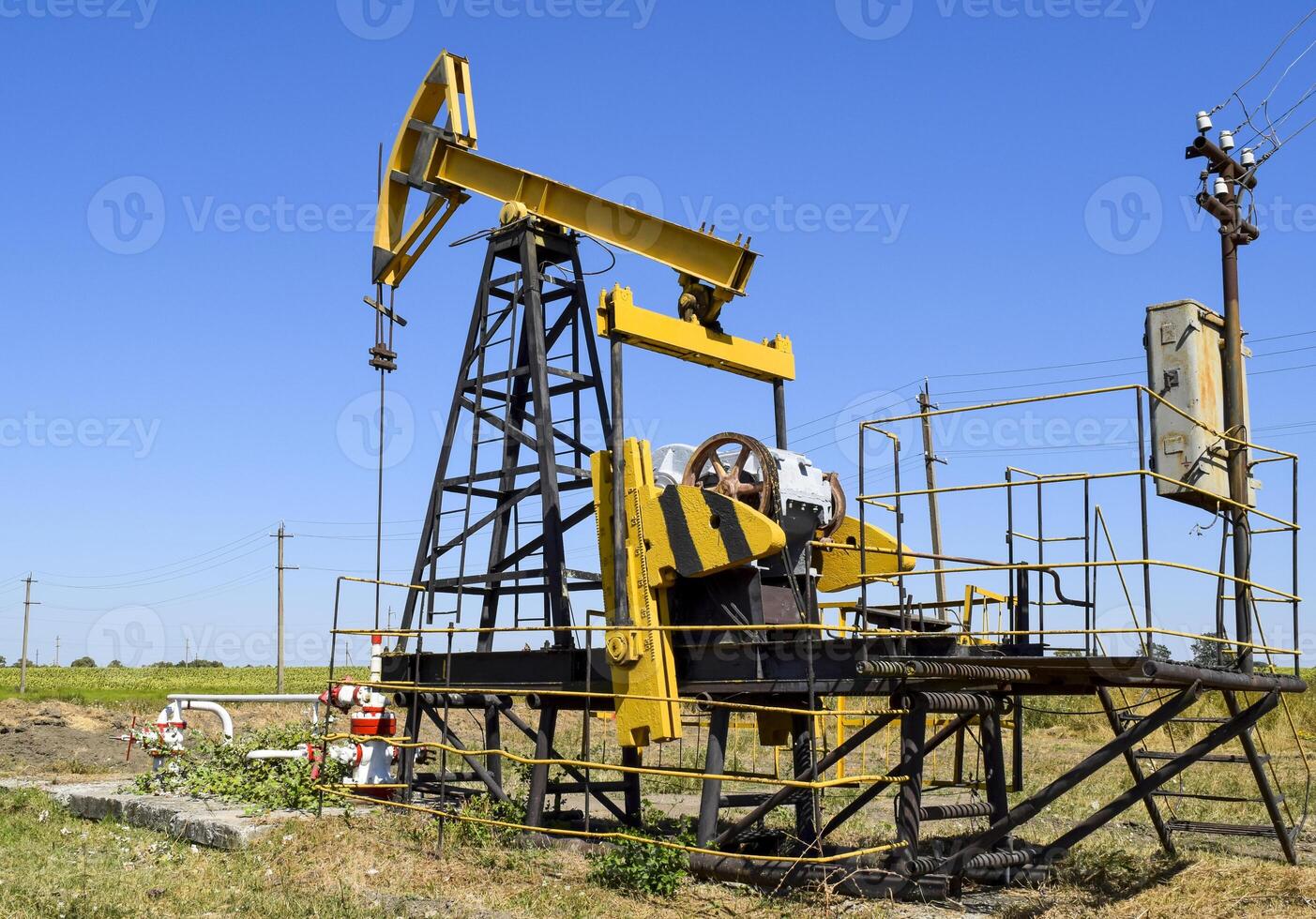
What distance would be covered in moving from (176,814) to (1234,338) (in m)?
9.27

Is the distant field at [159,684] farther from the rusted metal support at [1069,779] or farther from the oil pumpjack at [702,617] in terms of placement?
the rusted metal support at [1069,779]

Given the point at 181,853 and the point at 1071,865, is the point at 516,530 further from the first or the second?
the point at 1071,865

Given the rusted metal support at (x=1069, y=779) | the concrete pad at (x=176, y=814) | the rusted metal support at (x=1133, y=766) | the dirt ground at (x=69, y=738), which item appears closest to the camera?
the rusted metal support at (x=1069, y=779)

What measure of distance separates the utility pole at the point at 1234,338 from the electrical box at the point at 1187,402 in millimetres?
79

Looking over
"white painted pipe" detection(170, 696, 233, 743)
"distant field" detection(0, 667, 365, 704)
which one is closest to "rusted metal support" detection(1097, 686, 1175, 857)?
"white painted pipe" detection(170, 696, 233, 743)

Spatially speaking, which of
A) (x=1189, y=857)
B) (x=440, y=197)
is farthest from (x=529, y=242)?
(x=1189, y=857)

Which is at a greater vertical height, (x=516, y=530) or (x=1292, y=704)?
(x=516, y=530)

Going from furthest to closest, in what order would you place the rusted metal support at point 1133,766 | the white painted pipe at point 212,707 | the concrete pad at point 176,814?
1. the white painted pipe at point 212,707
2. the concrete pad at point 176,814
3. the rusted metal support at point 1133,766

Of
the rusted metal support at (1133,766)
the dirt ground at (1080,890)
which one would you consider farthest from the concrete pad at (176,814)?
the rusted metal support at (1133,766)

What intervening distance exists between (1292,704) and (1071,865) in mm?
17270

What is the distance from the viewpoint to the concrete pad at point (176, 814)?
973cm

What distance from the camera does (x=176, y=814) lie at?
10.4 m

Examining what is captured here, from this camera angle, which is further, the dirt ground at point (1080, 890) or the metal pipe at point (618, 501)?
the metal pipe at point (618, 501)

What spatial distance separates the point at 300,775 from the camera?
11.2 metres
